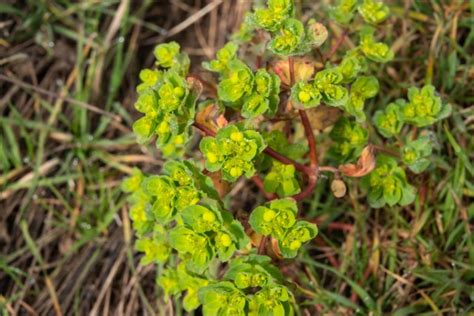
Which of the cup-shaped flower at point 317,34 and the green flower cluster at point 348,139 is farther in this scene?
the green flower cluster at point 348,139

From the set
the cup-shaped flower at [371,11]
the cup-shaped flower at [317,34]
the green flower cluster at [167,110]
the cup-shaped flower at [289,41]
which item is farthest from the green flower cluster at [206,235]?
the cup-shaped flower at [371,11]

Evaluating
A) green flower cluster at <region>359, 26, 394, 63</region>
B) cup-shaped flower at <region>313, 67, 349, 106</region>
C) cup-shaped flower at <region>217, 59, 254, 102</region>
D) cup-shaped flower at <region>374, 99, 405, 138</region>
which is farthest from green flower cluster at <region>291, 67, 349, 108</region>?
cup-shaped flower at <region>374, 99, 405, 138</region>

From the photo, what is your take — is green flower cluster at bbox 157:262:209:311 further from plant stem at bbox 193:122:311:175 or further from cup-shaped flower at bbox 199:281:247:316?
plant stem at bbox 193:122:311:175

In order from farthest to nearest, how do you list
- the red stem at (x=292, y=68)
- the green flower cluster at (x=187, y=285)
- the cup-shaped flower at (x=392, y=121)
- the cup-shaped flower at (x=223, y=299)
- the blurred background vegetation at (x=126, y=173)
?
the blurred background vegetation at (x=126, y=173)
the cup-shaped flower at (x=392, y=121)
the green flower cluster at (x=187, y=285)
the red stem at (x=292, y=68)
the cup-shaped flower at (x=223, y=299)

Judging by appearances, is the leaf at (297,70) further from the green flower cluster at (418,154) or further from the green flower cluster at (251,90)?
the green flower cluster at (418,154)

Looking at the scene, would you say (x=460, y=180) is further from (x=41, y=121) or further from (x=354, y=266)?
(x=41, y=121)

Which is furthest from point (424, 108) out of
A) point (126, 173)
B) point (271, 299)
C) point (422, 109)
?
point (126, 173)

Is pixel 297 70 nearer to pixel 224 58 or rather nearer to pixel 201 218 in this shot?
pixel 224 58
